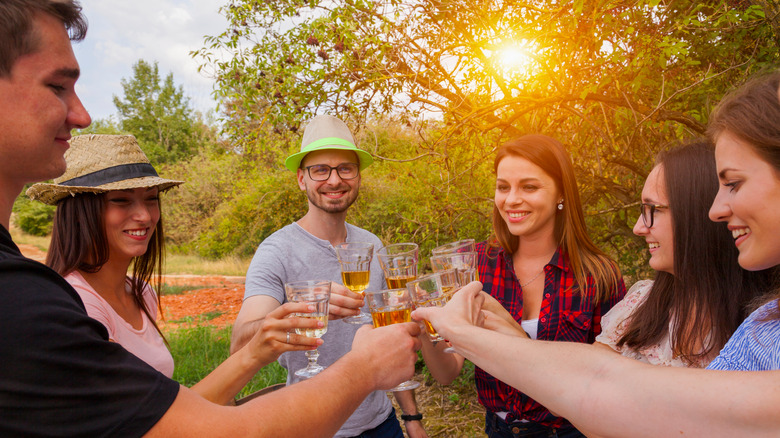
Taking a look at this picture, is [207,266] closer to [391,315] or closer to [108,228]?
[108,228]

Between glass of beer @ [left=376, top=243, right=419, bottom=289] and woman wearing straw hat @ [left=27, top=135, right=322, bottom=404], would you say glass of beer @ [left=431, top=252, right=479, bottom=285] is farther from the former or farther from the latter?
woman wearing straw hat @ [left=27, top=135, right=322, bottom=404]

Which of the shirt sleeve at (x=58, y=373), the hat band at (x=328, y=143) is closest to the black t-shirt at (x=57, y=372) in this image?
the shirt sleeve at (x=58, y=373)

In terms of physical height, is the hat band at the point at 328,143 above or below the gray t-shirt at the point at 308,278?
above

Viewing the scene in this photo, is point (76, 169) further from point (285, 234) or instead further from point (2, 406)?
point (2, 406)

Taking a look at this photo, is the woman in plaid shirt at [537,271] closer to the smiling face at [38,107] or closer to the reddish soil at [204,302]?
the smiling face at [38,107]

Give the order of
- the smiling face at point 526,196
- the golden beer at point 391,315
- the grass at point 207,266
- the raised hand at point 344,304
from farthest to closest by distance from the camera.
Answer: the grass at point 207,266
the smiling face at point 526,196
the raised hand at point 344,304
the golden beer at point 391,315

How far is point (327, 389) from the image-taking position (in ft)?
4.82

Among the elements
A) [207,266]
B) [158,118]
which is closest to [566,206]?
[207,266]

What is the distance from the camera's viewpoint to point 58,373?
1.00m

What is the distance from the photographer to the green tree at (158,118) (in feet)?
125

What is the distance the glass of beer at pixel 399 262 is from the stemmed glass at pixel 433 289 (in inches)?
11.4

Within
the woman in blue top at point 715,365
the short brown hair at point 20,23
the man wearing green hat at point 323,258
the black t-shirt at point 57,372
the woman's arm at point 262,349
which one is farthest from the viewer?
the man wearing green hat at point 323,258

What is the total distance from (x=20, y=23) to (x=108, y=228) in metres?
1.67

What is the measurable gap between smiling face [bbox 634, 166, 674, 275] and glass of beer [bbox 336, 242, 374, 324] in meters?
1.45
